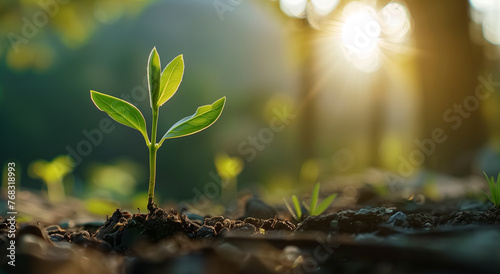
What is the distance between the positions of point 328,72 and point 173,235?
26.3 feet

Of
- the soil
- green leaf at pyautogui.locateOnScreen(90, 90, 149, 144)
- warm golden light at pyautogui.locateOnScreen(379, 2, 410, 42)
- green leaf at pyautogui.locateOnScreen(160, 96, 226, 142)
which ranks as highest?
warm golden light at pyautogui.locateOnScreen(379, 2, 410, 42)

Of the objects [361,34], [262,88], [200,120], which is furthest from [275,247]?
[262,88]

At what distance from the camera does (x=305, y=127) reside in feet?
27.7

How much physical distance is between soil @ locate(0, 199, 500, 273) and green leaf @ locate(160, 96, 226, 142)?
260 millimetres

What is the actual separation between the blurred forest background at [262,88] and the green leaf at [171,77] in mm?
2146

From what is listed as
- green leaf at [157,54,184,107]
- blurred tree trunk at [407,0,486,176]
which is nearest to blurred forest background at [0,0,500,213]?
blurred tree trunk at [407,0,486,176]

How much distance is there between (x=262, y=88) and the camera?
10.2 metres

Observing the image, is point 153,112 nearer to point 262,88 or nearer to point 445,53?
point 445,53

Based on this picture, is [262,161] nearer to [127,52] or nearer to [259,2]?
[259,2]

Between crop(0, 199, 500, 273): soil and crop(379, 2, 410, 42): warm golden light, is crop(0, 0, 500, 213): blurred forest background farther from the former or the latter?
crop(0, 199, 500, 273): soil

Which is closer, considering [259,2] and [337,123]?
[259,2]

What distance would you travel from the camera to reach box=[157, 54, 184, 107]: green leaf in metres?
1.24

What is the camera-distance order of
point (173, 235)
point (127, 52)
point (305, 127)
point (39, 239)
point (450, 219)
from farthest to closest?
point (127, 52) → point (305, 127) → point (450, 219) → point (173, 235) → point (39, 239)

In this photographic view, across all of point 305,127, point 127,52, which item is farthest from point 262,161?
point 127,52
